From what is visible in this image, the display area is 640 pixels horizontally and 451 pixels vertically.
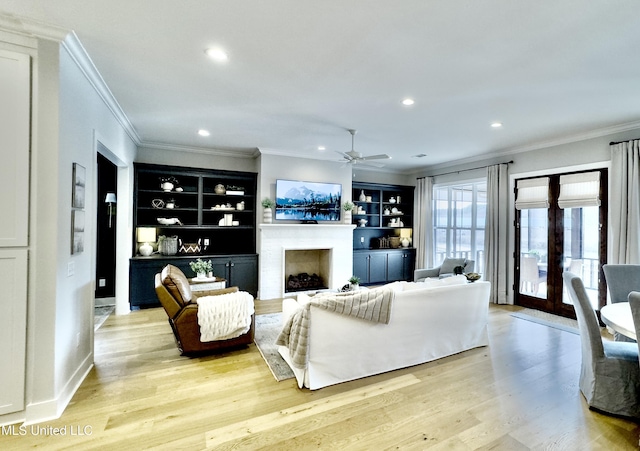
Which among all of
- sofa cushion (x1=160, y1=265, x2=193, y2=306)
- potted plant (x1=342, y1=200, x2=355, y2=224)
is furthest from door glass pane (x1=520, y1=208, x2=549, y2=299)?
sofa cushion (x1=160, y1=265, x2=193, y2=306)

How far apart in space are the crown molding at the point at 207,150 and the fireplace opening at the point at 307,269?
209 centimetres

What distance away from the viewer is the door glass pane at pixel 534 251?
5066mm

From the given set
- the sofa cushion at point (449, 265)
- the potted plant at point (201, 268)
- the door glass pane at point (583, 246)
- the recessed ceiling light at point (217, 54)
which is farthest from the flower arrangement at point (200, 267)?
the door glass pane at point (583, 246)

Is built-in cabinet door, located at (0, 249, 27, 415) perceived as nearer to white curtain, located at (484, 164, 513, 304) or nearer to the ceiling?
the ceiling

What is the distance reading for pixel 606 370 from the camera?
7.52 ft

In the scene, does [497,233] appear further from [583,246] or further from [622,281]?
[622,281]

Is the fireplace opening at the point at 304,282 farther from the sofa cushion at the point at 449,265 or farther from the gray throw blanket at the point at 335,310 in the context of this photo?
the gray throw blanket at the point at 335,310

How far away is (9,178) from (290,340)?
2472 millimetres

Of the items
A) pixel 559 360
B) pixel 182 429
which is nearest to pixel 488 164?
pixel 559 360

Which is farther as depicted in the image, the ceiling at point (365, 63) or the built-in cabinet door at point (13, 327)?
the built-in cabinet door at point (13, 327)

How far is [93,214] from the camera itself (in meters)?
2.99

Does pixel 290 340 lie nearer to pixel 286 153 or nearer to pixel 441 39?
pixel 441 39

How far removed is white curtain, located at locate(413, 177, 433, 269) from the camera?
278 inches

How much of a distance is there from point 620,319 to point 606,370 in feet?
1.37
